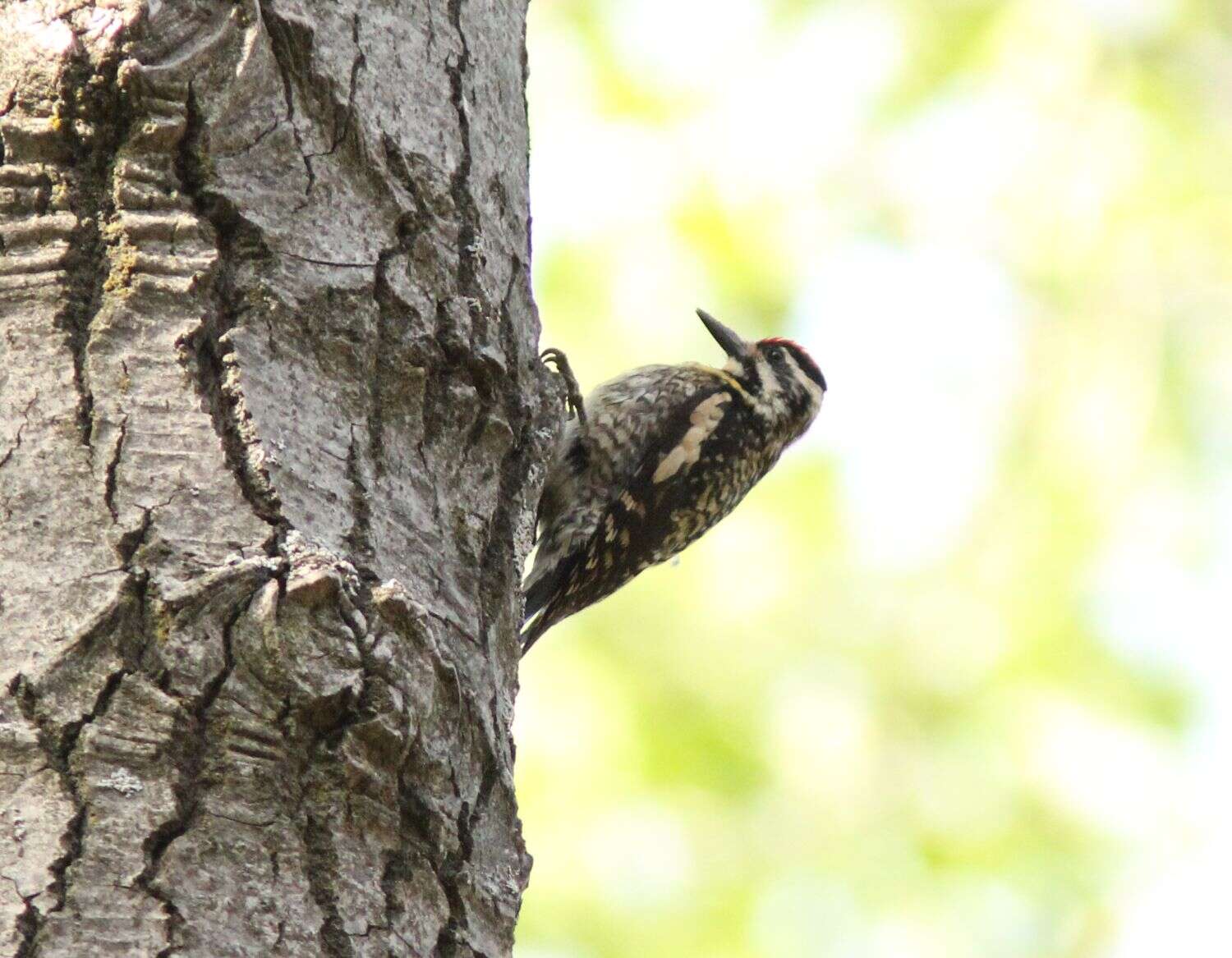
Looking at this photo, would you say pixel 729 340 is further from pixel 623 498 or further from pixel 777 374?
pixel 623 498

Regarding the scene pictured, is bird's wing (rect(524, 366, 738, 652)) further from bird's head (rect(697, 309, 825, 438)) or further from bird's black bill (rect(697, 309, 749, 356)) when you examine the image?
bird's black bill (rect(697, 309, 749, 356))

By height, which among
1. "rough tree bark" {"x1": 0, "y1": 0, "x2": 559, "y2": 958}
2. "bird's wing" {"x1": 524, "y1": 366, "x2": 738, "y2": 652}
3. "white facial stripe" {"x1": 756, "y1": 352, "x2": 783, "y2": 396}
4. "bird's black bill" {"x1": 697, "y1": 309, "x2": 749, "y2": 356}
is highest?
"bird's black bill" {"x1": 697, "y1": 309, "x2": 749, "y2": 356}

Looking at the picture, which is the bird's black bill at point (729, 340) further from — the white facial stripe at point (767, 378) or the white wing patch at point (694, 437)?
the white wing patch at point (694, 437)

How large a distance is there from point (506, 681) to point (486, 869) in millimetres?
322

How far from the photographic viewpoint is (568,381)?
4.31 metres

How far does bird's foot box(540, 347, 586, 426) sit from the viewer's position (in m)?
4.16

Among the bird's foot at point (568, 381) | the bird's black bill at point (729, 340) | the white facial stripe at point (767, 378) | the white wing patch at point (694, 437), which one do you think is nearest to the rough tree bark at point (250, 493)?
the bird's foot at point (568, 381)

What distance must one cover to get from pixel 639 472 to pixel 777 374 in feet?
2.83

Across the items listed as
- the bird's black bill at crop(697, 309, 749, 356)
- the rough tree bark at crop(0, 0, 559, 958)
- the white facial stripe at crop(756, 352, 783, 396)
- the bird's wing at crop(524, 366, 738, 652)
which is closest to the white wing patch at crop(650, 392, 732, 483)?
the bird's wing at crop(524, 366, 738, 652)

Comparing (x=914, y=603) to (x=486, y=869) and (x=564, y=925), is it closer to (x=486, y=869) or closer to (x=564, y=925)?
(x=564, y=925)

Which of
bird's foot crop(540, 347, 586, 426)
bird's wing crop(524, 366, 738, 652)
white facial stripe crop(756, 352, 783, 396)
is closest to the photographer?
bird's foot crop(540, 347, 586, 426)

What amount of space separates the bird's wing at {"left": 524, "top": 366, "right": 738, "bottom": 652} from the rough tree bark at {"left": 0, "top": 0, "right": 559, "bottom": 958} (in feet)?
6.62

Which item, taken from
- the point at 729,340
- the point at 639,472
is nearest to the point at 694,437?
the point at 639,472

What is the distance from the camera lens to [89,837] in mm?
1611
